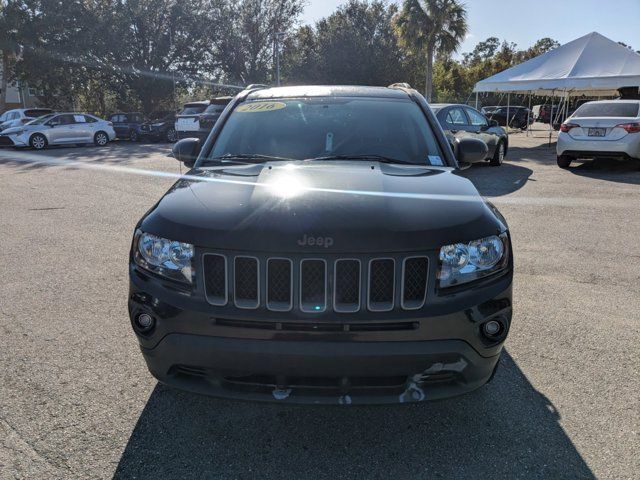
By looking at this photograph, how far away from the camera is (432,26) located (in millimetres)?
28688

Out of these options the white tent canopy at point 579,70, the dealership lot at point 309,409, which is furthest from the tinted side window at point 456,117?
the white tent canopy at point 579,70

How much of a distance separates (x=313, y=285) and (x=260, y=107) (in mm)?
2050

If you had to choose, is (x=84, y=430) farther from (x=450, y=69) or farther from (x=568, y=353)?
(x=450, y=69)

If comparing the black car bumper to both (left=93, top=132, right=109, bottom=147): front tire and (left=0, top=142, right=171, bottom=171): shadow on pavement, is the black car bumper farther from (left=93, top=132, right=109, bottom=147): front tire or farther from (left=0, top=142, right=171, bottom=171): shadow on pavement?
(left=93, top=132, right=109, bottom=147): front tire

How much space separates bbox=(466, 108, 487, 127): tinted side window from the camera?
12.7 meters

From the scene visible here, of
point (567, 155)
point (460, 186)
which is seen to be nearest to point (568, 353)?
point (460, 186)

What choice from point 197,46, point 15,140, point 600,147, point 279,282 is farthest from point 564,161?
point 197,46

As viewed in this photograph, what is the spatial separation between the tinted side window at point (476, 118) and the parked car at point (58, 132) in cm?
1692

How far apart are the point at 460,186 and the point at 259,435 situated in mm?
1689

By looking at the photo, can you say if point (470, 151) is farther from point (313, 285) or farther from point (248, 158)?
point (313, 285)

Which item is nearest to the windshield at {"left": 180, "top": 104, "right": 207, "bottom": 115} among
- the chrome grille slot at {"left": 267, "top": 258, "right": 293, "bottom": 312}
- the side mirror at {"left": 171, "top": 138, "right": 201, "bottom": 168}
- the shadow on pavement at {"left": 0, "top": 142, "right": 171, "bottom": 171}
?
the shadow on pavement at {"left": 0, "top": 142, "right": 171, "bottom": 171}

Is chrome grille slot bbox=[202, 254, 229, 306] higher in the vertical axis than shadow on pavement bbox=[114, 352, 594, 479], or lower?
higher

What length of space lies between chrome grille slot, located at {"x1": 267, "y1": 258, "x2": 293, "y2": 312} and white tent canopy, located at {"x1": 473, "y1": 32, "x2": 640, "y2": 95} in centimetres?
1896

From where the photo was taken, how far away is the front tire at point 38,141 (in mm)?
20688
